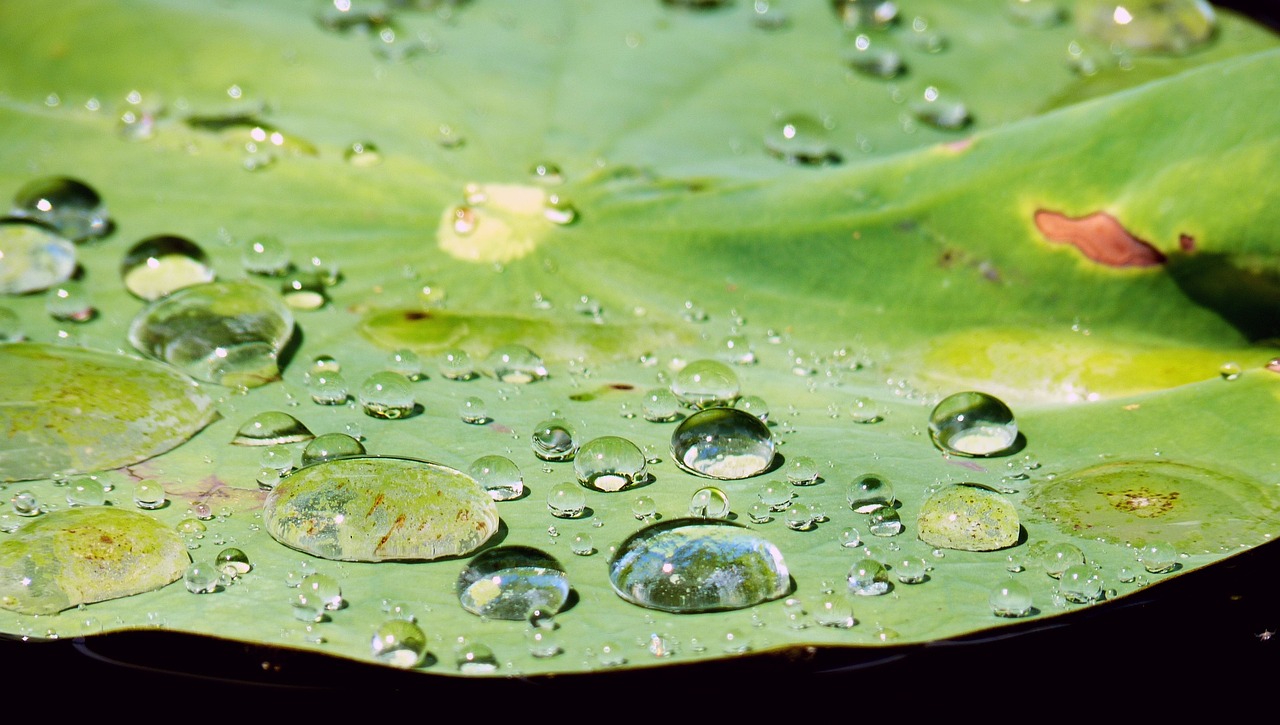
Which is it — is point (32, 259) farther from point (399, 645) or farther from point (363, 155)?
point (399, 645)

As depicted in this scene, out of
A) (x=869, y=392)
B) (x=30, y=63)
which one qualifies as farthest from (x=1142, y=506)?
(x=30, y=63)

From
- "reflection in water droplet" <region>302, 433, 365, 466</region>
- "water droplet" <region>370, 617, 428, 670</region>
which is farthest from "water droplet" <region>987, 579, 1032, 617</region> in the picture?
"reflection in water droplet" <region>302, 433, 365, 466</region>

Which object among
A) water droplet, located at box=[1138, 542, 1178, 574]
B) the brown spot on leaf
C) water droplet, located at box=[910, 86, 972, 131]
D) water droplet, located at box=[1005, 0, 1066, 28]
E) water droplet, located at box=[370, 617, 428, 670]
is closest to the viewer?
water droplet, located at box=[370, 617, 428, 670]

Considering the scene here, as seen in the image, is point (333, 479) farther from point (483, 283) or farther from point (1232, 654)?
point (1232, 654)

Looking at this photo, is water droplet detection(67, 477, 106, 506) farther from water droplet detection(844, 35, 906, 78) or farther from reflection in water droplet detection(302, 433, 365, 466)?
water droplet detection(844, 35, 906, 78)

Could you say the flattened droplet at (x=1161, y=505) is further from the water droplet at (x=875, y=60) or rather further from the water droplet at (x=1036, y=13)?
the water droplet at (x=1036, y=13)

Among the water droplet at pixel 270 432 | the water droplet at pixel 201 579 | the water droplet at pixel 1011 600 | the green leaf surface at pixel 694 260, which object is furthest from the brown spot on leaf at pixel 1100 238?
the water droplet at pixel 201 579
